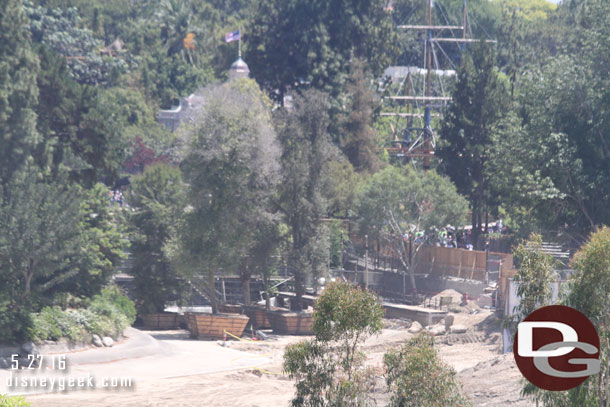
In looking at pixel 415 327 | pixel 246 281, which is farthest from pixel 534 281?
pixel 246 281

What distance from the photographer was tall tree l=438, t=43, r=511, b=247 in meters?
60.9

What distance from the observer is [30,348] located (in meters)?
32.2

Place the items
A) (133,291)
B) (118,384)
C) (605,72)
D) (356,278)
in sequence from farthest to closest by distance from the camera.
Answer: (356,278) < (605,72) < (133,291) < (118,384)

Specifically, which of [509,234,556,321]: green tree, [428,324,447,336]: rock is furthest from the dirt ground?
[509,234,556,321]: green tree

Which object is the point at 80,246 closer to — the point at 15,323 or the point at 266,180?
the point at 15,323

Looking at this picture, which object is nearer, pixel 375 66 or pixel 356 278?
pixel 356 278

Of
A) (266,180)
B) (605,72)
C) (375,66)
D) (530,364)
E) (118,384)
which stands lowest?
(118,384)

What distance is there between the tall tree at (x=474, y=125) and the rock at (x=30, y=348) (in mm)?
34737

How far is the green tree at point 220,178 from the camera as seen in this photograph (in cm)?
4453

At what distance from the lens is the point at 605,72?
49156 millimetres

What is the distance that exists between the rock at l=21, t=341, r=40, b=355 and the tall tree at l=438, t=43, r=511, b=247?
1368 inches

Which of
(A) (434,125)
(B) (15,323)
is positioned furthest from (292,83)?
(B) (15,323)

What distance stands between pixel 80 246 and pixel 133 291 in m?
9.05

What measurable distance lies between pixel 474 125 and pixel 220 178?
22433mm
